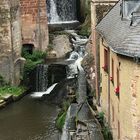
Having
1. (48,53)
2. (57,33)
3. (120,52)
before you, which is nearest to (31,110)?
(48,53)

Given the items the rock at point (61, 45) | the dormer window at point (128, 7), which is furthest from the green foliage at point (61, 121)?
the rock at point (61, 45)

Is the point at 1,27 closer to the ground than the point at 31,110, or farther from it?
farther from it

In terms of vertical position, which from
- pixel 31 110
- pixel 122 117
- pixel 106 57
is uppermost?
pixel 106 57

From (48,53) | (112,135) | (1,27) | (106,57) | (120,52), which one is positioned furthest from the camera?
(48,53)

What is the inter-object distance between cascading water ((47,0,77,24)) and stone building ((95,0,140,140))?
3031 centimetres

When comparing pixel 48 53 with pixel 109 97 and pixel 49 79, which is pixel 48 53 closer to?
pixel 49 79

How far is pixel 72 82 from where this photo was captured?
127 feet

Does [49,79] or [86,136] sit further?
[49,79]

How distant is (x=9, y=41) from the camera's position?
4119cm

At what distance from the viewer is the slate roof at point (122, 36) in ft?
58.2

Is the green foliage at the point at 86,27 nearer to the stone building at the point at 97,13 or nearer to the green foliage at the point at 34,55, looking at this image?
the green foliage at the point at 34,55

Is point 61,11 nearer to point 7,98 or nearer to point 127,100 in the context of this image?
point 7,98

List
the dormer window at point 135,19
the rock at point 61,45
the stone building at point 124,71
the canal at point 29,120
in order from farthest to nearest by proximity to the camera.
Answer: the rock at point 61,45
the canal at point 29,120
the dormer window at point 135,19
the stone building at point 124,71

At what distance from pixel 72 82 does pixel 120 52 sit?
67.5 feet
